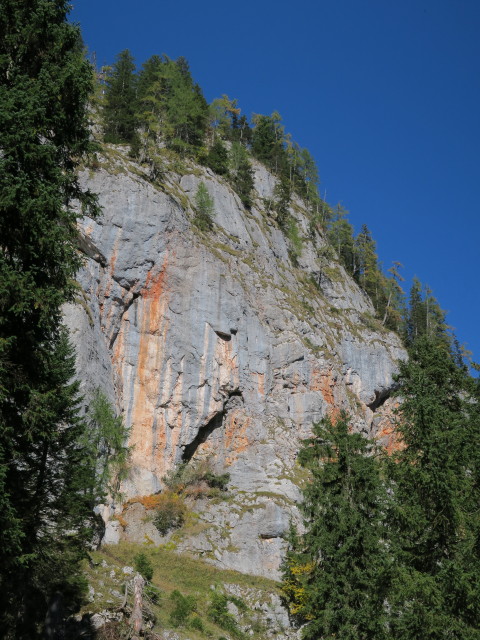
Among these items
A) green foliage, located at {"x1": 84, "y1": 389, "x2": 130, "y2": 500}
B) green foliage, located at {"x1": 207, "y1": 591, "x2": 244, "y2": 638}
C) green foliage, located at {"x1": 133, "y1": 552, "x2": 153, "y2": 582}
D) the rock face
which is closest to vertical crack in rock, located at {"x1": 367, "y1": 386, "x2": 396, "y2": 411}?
the rock face

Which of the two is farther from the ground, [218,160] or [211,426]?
[218,160]

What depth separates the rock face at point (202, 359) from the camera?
1495 inches

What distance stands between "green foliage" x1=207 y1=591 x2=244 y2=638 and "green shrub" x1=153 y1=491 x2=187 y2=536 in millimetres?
8197

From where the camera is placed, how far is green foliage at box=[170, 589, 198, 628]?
25.0 metres

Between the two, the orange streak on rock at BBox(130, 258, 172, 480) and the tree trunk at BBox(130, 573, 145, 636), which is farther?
the orange streak on rock at BBox(130, 258, 172, 480)

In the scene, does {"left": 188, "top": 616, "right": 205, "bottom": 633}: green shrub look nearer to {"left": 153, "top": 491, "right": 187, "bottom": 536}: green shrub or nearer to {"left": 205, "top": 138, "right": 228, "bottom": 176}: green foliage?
{"left": 153, "top": 491, "right": 187, "bottom": 536}: green shrub

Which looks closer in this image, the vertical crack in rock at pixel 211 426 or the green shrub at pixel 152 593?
the green shrub at pixel 152 593

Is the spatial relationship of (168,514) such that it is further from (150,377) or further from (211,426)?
(150,377)

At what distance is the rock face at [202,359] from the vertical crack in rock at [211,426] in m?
0.09

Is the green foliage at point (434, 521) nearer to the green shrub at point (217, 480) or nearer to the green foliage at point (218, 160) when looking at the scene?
the green shrub at point (217, 480)

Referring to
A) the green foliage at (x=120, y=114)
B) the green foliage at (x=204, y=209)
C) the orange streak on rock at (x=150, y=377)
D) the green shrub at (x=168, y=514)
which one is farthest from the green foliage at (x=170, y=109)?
the green shrub at (x=168, y=514)

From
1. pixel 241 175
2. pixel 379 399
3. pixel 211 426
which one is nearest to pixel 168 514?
pixel 211 426

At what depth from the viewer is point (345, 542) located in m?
18.2

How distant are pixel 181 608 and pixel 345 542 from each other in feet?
37.0
